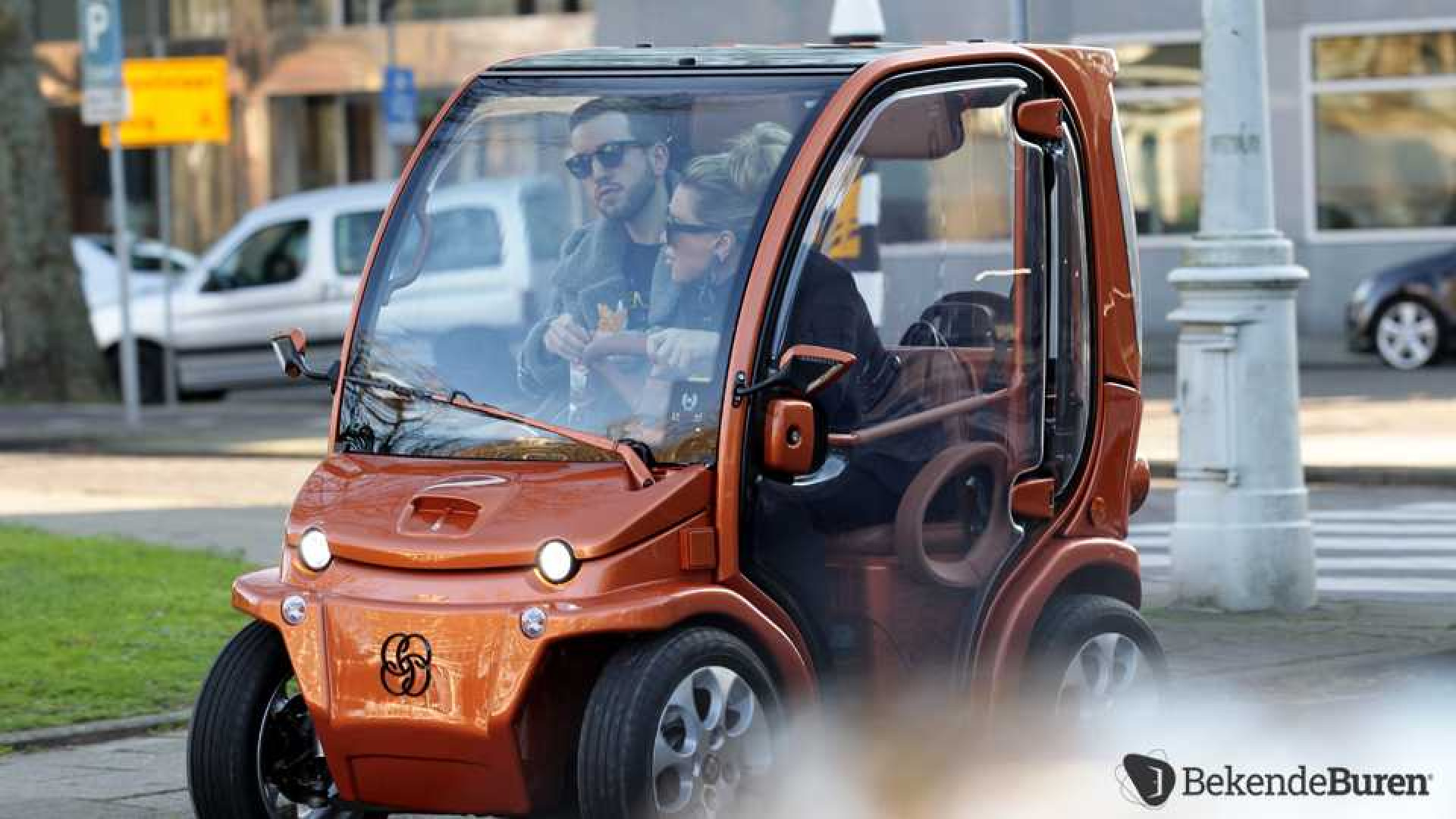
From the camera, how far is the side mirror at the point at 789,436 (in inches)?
251

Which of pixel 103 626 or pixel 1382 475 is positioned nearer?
pixel 103 626

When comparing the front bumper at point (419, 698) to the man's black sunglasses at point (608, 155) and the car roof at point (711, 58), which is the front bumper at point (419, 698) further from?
the car roof at point (711, 58)

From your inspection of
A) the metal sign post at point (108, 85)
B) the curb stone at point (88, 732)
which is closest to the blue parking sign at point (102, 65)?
the metal sign post at point (108, 85)

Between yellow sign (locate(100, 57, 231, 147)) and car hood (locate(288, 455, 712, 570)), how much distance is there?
1989 cm

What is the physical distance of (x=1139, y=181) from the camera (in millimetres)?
31109

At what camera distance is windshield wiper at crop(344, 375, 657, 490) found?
6332 millimetres

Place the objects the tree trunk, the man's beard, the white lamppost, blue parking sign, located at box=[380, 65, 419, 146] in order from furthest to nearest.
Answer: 1. blue parking sign, located at box=[380, 65, 419, 146]
2. the tree trunk
3. the white lamppost
4. the man's beard

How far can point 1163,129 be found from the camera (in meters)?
Answer: 31.0

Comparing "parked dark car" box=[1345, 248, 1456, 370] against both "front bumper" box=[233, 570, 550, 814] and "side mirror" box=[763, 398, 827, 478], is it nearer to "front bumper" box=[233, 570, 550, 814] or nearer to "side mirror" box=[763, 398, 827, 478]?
"side mirror" box=[763, 398, 827, 478]

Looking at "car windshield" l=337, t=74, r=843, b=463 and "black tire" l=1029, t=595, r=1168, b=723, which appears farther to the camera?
"black tire" l=1029, t=595, r=1168, b=723

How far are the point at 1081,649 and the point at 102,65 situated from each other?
1586 cm

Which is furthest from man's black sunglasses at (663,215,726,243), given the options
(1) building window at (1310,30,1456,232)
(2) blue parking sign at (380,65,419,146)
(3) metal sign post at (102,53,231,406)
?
(2) blue parking sign at (380,65,419,146)

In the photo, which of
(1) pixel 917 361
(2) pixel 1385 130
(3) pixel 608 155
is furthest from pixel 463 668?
(2) pixel 1385 130

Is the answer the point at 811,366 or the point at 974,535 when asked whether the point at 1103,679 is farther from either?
the point at 811,366
